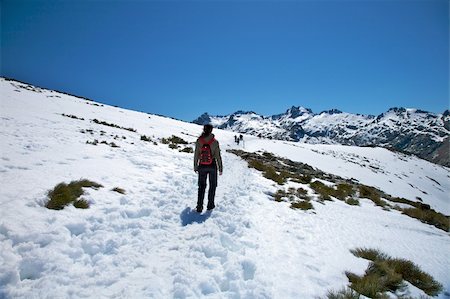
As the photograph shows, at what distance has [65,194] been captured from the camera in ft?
24.6

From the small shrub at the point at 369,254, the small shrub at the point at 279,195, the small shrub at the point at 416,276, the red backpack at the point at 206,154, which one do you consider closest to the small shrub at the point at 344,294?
the small shrub at the point at 416,276

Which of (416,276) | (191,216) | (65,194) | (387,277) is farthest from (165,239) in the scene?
(416,276)

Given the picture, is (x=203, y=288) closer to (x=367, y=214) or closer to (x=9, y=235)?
(x=9, y=235)

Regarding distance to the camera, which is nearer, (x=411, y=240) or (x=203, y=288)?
(x=203, y=288)

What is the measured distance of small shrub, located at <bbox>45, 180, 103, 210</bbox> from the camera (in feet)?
23.0

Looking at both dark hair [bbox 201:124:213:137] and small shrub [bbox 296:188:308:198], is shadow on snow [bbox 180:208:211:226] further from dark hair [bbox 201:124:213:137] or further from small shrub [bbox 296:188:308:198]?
small shrub [bbox 296:188:308:198]

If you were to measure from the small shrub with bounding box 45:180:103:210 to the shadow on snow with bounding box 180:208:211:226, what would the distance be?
2.85 m

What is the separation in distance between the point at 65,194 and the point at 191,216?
11.9 ft

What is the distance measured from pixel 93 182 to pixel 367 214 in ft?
37.0

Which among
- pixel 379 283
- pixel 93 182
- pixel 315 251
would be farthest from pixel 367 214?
pixel 93 182

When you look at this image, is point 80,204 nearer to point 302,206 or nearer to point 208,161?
point 208,161

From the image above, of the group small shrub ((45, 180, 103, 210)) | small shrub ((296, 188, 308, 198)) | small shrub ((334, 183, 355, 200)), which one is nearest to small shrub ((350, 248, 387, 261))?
small shrub ((296, 188, 308, 198))

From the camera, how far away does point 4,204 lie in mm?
6344

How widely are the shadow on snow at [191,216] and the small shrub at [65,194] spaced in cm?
285
